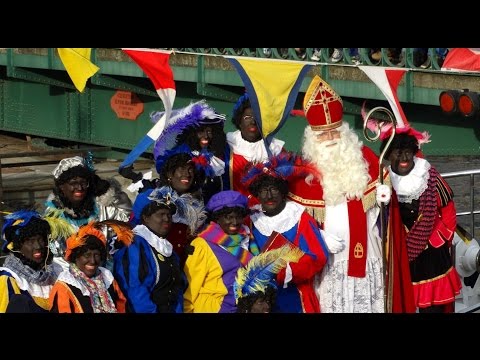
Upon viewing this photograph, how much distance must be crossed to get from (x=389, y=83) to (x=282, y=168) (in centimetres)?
117

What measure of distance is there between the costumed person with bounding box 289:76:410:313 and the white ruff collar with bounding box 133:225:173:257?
1006 mm

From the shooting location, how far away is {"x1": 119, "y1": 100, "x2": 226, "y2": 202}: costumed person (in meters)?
8.36

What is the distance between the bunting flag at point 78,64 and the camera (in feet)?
28.1

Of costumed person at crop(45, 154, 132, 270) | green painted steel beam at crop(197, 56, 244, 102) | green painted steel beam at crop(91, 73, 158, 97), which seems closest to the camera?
costumed person at crop(45, 154, 132, 270)

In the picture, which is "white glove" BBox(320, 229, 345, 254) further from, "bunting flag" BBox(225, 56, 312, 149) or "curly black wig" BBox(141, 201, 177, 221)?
"curly black wig" BBox(141, 201, 177, 221)

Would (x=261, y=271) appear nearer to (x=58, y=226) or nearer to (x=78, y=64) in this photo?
(x=58, y=226)

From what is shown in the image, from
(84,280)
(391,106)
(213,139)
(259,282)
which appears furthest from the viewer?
(213,139)

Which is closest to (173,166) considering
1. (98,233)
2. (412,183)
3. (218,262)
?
(218,262)

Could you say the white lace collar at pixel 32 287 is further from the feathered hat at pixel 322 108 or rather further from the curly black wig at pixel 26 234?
the feathered hat at pixel 322 108

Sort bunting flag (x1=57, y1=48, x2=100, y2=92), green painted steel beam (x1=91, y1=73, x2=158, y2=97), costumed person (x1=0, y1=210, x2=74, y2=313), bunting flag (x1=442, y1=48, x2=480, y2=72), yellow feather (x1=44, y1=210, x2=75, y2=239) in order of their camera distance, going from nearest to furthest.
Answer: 1. costumed person (x1=0, y1=210, x2=74, y2=313)
2. yellow feather (x1=44, y1=210, x2=75, y2=239)
3. bunting flag (x1=57, y1=48, x2=100, y2=92)
4. bunting flag (x1=442, y1=48, x2=480, y2=72)
5. green painted steel beam (x1=91, y1=73, x2=158, y2=97)

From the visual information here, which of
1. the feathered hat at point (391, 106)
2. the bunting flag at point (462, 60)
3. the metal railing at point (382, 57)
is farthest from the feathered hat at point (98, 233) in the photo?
the metal railing at point (382, 57)

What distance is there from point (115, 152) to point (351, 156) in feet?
47.4

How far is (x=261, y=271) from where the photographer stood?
7270 millimetres

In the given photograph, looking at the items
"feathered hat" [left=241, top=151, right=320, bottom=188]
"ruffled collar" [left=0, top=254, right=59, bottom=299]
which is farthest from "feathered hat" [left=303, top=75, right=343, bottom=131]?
"ruffled collar" [left=0, top=254, right=59, bottom=299]
